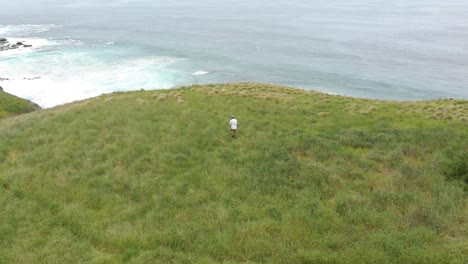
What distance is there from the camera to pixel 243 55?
9425 cm

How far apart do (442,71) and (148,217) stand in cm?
7935

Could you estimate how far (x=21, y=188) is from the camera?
19.1 m

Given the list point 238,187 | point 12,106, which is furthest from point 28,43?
point 238,187

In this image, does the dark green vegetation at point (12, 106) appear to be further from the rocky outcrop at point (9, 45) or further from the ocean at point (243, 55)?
the rocky outcrop at point (9, 45)

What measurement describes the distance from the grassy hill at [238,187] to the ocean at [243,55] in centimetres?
3994

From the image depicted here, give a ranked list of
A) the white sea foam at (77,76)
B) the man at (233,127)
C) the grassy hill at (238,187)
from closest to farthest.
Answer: the grassy hill at (238,187) < the man at (233,127) < the white sea foam at (77,76)

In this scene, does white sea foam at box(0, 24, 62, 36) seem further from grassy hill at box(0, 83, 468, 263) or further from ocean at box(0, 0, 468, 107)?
grassy hill at box(0, 83, 468, 263)

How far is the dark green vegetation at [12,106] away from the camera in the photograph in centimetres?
4826

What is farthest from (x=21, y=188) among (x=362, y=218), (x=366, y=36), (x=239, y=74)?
(x=366, y=36)

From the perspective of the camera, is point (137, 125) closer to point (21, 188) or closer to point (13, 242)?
point (21, 188)

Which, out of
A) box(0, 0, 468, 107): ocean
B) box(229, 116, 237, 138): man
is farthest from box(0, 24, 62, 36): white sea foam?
box(229, 116, 237, 138): man

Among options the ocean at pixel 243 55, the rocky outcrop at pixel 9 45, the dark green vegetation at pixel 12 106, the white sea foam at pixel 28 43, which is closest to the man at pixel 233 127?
the dark green vegetation at pixel 12 106

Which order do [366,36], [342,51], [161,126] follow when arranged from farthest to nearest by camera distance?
[366,36] → [342,51] → [161,126]

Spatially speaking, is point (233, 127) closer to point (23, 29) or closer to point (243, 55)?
point (243, 55)
